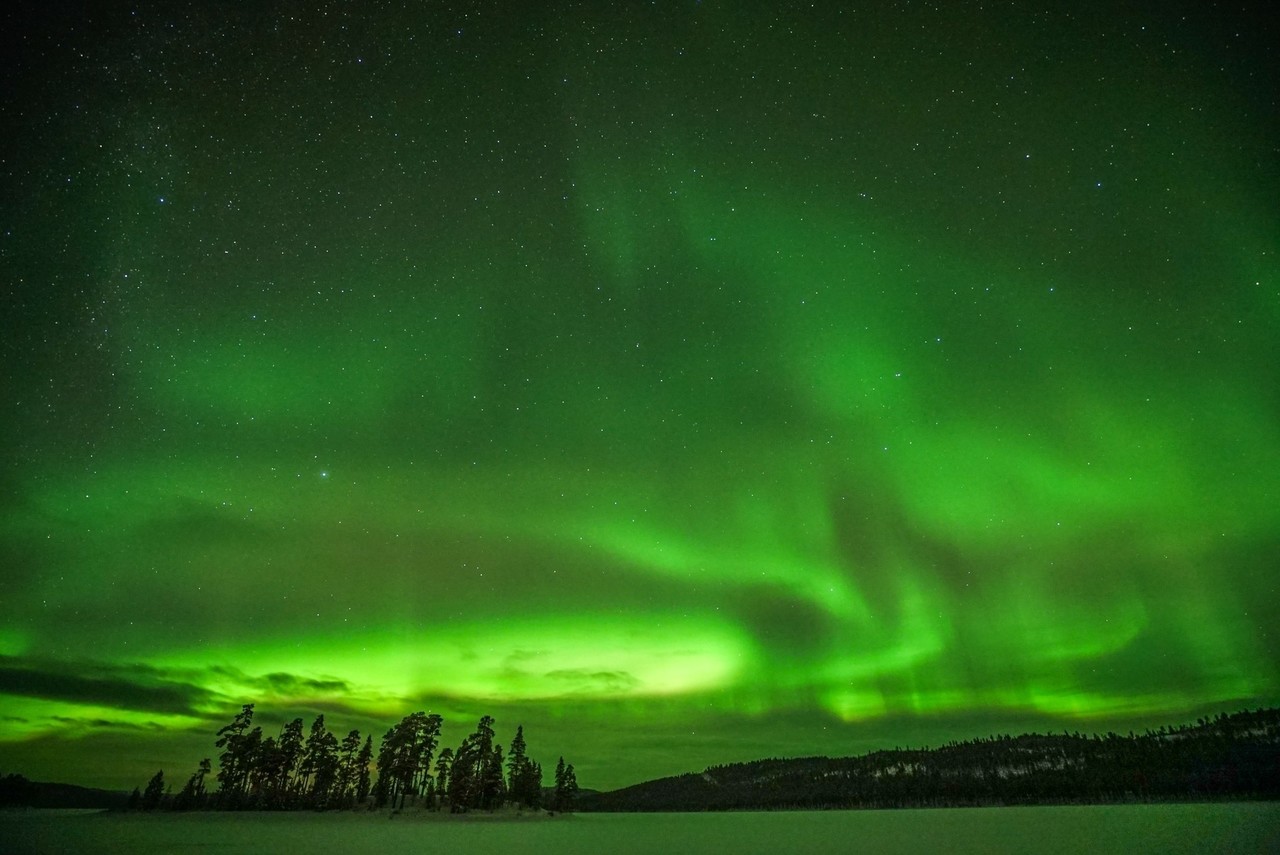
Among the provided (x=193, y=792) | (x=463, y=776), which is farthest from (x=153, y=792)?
(x=463, y=776)

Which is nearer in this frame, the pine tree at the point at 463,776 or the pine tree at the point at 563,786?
the pine tree at the point at 463,776

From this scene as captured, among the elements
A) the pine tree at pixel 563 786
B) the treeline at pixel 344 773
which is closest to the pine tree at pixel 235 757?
the treeline at pixel 344 773

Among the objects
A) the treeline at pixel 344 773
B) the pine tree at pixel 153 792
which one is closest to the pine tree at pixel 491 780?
the treeline at pixel 344 773

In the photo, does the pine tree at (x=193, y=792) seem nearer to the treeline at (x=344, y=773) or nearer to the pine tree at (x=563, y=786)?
the treeline at (x=344, y=773)

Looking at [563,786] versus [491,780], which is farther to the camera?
[563,786]

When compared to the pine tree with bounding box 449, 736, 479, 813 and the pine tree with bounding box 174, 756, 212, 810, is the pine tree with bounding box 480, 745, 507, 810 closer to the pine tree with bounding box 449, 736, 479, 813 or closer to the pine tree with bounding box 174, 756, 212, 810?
the pine tree with bounding box 449, 736, 479, 813

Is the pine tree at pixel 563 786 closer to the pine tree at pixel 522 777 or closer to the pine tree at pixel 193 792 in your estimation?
the pine tree at pixel 522 777

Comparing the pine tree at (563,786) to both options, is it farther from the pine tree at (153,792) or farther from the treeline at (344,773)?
the pine tree at (153,792)

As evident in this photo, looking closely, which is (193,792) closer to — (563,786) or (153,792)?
(153,792)

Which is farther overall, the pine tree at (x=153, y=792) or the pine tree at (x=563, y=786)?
the pine tree at (x=563, y=786)

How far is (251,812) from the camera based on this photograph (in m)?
105

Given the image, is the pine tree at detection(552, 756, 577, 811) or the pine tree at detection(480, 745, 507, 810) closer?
the pine tree at detection(480, 745, 507, 810)

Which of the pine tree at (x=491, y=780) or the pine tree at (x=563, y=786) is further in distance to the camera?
the pine tree at (x=563, y=786)

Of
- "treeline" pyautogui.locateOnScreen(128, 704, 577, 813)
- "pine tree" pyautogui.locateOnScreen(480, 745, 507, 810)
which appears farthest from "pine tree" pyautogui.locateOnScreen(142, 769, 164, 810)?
"pine tree" pyautogui.locateOnScreen(480, 745, 507, 810)
